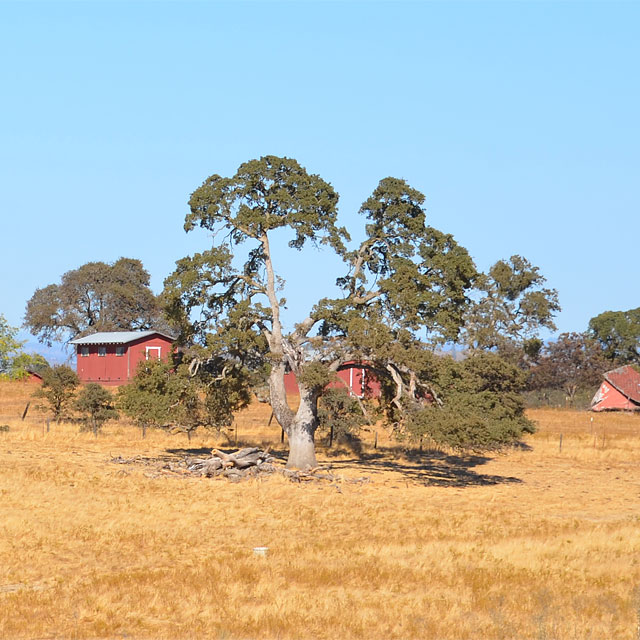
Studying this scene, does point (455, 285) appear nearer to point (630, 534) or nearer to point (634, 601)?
point (630, 534)

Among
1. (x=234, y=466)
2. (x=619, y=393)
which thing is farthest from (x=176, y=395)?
(x=619, y=393)

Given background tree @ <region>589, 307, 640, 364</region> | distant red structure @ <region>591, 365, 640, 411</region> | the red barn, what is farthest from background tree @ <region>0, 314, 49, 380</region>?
background tree @ <region>589, 307, 640, 364</region>

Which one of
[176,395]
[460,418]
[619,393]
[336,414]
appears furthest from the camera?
[619,393]

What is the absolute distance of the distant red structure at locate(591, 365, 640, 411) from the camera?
3654 inches

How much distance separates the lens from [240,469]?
4031cm

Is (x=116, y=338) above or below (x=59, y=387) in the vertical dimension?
above

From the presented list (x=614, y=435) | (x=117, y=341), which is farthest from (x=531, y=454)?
(x=117, y=341)

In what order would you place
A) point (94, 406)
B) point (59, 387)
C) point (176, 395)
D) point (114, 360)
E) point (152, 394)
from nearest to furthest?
point (176, 395) → point (152, 394) → point (94, 406) → point (59, 387) → point (114, 360)

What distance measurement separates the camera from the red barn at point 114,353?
93562mm

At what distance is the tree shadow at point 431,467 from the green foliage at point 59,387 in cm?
2009

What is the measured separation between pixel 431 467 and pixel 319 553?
23.6 m

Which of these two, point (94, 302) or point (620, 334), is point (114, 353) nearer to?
point (94, 302)

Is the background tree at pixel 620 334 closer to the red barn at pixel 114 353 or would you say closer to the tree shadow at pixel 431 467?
the red barn at pixel 114 353

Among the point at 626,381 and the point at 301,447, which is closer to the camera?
the point at 301,447
